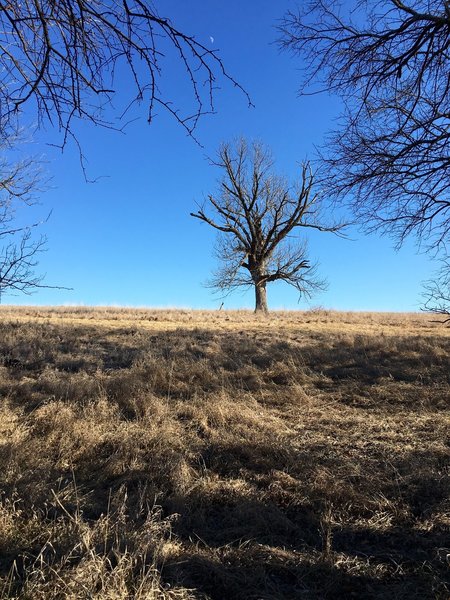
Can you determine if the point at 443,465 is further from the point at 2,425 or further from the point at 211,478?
the point at 2,425

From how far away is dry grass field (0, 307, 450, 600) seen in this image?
277cm

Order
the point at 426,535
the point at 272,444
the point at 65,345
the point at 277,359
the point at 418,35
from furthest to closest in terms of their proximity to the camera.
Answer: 1. the point at 65,345
2. the point at 277,359
3. the point at 418,35
4. the point at 272,444
5. the point at 426,535

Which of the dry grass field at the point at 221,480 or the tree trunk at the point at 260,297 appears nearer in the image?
the dry grass field at the point at 221,480

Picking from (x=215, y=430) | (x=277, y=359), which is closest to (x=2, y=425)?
(x=215, y=430)

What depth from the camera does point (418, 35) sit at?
678 cm

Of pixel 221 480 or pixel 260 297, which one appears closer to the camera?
pixel 221 480

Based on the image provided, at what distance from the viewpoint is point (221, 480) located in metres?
4.07

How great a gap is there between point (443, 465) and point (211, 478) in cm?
217

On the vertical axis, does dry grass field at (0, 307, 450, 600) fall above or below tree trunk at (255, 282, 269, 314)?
below

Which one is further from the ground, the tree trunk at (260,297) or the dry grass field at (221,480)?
the tree trunk at (260,297)

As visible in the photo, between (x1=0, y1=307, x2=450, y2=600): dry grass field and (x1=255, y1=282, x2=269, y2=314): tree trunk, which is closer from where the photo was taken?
(x1=0, y1=307, x2=450, y2=600): dry grass field

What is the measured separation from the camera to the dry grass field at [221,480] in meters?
2.77

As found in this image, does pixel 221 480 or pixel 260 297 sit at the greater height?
pixel 260 297

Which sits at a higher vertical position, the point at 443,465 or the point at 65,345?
the point at 65,345
